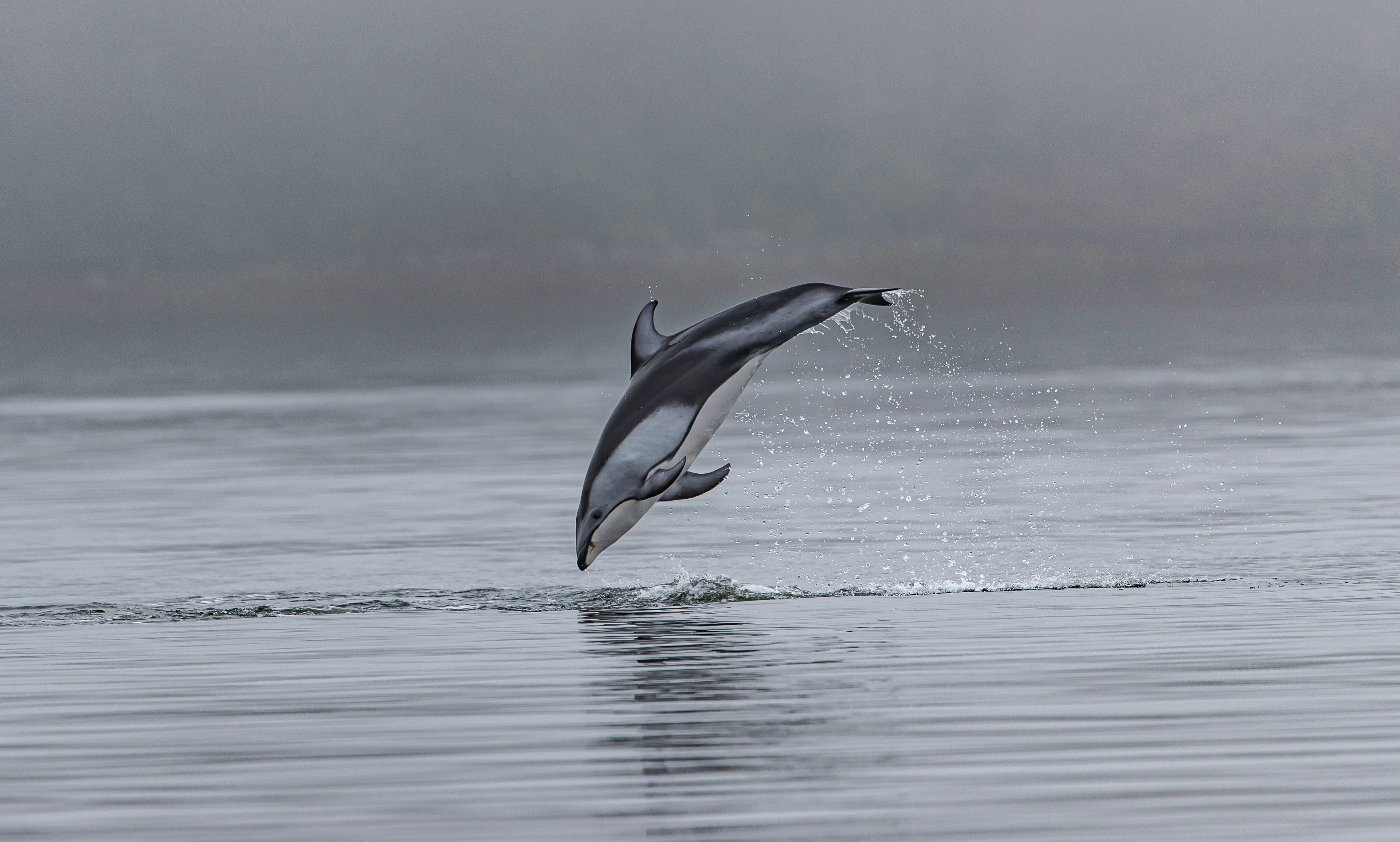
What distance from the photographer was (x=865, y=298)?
63.4 feet

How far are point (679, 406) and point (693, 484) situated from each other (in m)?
1.02

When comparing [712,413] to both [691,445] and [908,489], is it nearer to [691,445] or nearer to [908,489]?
[691,445]

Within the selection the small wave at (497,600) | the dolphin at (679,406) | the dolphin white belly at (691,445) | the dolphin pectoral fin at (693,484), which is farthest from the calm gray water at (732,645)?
the dolphin pectoral fin at (693,484)

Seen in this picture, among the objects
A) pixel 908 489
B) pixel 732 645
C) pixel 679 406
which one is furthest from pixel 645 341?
pixel 908 489

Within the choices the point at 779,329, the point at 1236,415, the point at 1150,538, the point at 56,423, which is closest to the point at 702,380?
the point at 779,329

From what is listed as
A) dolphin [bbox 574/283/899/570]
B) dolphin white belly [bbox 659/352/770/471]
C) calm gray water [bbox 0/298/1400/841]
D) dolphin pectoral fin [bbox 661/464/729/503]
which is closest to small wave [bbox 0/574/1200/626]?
calm gray water [bbox 0/298/1400/841]

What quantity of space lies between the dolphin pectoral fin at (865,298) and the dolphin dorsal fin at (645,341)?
197 centimetres

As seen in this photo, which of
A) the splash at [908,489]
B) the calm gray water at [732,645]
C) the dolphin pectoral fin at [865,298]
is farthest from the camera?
the splash at [908,489]

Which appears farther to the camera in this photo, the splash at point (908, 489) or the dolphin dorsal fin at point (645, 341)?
the splash at point (908, 489)

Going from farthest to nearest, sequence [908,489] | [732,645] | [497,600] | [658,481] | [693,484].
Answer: [908,489] → [497,600] → [693,484] → [658,481] → [732,645]

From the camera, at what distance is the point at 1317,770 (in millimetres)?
12680

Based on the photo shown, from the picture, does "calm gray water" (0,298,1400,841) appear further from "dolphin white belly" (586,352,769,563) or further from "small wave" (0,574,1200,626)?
"dolphin white belly" (586,352,769,563)

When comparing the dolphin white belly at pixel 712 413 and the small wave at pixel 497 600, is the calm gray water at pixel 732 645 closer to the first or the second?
the small wave at pixel 497 600

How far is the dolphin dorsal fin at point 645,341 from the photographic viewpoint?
67.1 ft
